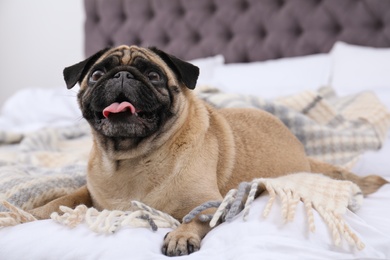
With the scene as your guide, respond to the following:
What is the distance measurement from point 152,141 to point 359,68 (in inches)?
55.7

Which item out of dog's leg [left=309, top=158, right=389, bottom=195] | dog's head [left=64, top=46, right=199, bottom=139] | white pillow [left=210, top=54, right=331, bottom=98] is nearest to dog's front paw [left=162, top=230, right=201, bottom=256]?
dog's head [left=64, top=46, right=199, bottom=139]

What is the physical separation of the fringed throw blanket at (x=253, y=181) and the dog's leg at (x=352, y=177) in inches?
5.8

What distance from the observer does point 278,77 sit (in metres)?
2.32

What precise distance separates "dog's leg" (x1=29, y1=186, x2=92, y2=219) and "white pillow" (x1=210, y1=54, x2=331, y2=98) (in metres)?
1.21

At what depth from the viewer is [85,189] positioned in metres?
1.13

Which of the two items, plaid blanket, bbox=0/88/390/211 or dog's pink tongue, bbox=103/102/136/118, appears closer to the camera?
dog's pink tongue, bbox=103/102/136/118

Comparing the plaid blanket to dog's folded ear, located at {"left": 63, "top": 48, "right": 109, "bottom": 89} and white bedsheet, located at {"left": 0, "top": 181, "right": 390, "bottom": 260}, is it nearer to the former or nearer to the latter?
dog's folded ear, located at {"left": 63, "top": 48, "right": 109, "bottom": 89}

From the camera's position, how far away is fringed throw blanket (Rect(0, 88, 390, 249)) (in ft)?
2.73

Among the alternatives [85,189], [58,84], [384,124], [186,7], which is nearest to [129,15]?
[186,7]

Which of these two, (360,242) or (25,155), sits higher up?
(360,242)

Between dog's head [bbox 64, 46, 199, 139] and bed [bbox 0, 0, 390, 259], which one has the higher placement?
dog's head [bbox 64, 46, 199, 139]

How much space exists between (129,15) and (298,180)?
2216 mm

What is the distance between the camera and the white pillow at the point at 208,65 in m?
2.54

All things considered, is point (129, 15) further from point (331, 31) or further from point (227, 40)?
point (331, 31)
